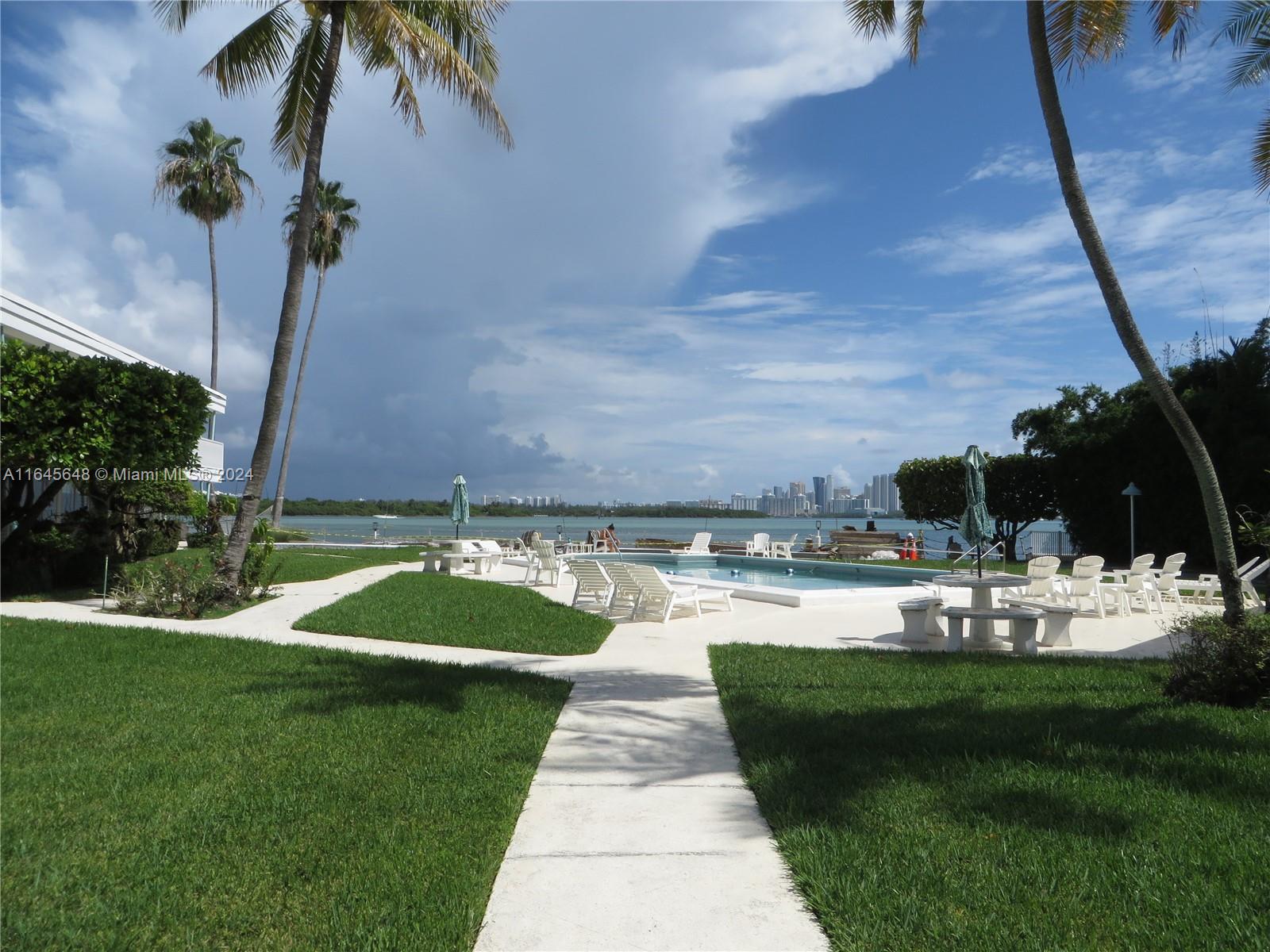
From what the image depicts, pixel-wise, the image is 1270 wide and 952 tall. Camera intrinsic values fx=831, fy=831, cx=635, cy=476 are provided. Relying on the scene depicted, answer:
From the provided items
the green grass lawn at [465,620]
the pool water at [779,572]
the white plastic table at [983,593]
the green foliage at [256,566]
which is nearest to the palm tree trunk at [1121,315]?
the white plastic table at [983,593]

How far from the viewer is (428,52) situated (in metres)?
12.8

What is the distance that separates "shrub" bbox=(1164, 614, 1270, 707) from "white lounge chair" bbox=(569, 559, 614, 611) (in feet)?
26.8

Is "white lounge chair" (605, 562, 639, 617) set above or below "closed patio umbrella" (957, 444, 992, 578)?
below

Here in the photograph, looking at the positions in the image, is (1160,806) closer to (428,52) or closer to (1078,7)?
(1078,7)

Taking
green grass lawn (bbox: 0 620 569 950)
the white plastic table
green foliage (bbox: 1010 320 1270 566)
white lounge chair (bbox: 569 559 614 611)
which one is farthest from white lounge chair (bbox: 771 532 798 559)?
green grass lawn (bbox: 0 620 569 950)

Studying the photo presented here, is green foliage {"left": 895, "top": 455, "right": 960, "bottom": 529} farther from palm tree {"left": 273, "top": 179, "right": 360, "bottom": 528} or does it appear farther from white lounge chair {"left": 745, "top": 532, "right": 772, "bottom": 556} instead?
palm tree {"left": 273, "top": 179, "right": 360, "bottom": 528}

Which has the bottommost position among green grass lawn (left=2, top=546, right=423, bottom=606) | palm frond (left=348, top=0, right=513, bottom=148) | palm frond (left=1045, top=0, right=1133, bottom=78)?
green grass lawn (left=2, top=546, right=423, bottom=606)

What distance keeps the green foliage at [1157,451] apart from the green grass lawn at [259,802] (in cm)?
2114

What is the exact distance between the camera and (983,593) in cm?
1112

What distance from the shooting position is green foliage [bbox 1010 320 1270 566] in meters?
22.5

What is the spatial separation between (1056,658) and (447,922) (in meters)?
8.54

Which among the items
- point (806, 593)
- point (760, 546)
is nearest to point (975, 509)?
point (806, 593)

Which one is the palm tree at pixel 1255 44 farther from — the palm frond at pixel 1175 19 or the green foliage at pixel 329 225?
the green foliage at pixel 329 225

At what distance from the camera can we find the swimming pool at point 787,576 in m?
15.5
